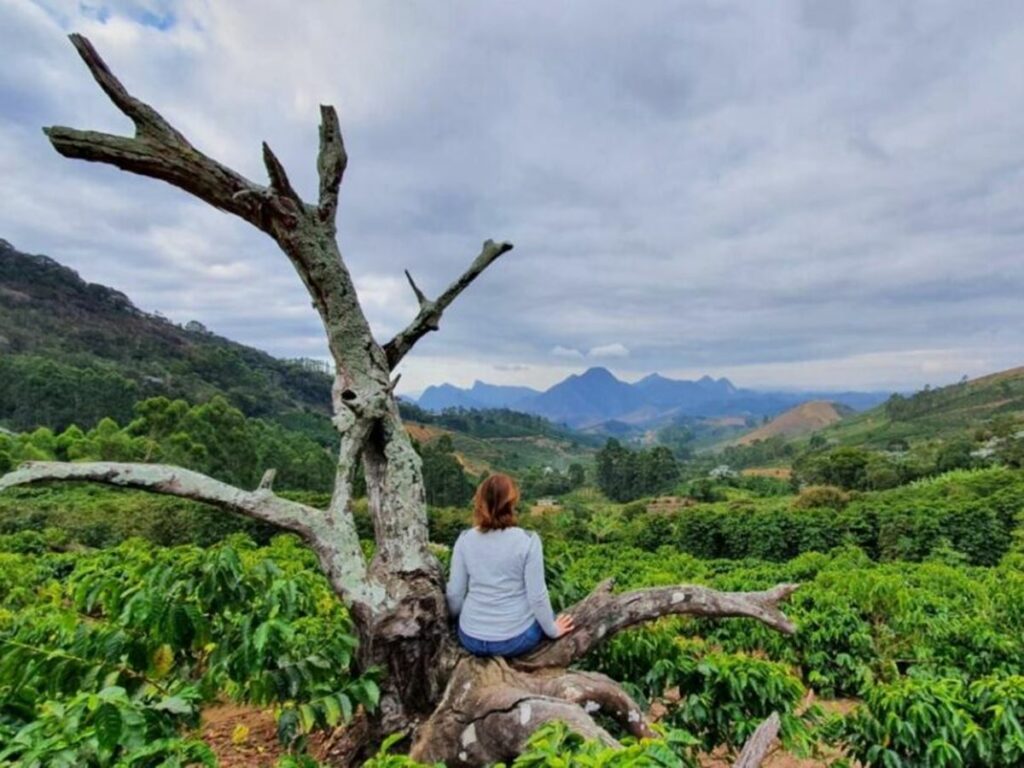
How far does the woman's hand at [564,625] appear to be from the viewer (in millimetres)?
3264

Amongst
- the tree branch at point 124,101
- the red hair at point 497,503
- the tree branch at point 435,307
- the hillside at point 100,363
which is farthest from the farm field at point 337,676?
the hillside at point 100,363

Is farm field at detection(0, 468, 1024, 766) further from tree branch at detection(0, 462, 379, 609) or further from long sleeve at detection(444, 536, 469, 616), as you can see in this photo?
long sleeve at detection(444, 536, 469, 616)

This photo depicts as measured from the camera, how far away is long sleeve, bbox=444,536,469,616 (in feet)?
11.0

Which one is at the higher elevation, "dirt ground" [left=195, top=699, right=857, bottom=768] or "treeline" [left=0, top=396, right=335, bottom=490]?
"treeline" [left=0, top=396, right=335, bottom=490]

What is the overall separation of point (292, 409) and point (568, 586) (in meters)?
87.9

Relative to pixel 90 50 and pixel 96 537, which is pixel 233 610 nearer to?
pixel 90 50

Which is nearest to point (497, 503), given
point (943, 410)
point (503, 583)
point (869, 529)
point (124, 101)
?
point (503, 583)

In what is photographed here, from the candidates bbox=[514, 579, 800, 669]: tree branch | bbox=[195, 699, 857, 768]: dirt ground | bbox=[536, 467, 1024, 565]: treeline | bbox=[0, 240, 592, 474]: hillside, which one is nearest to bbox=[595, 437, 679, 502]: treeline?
bbox=[0, 240, 592, 474]: hillside

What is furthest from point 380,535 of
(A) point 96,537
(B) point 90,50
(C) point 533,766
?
(A) point 96,537

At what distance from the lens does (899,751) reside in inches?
109

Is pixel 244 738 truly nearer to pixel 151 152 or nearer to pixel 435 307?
pixel 435 307

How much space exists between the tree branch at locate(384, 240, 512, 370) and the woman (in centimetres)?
147

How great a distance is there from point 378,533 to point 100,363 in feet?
280

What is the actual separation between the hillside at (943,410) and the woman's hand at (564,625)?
9360 cm
